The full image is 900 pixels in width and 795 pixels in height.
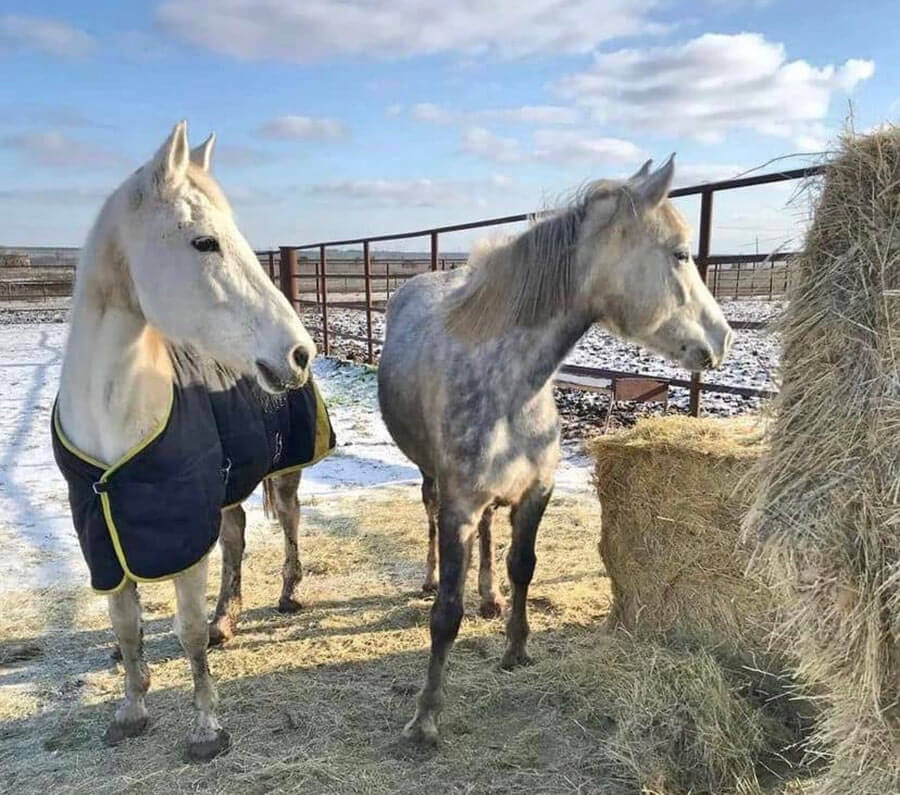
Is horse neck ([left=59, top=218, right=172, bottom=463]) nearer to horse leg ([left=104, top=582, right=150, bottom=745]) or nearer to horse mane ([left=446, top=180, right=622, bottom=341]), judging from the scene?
horse leg ([left=104, top=582, right=150, bottom=745])

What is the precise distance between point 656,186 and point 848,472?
1.24 metres

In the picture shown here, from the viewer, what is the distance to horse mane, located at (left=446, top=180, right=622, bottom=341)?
2527 millimetres

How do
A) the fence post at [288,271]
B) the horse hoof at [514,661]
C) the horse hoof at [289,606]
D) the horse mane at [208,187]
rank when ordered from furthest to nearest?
the fence post at [288,271] → the horse hoof at [289,606] → the horse hoof at [514,661] → the horse mane at [208,187]

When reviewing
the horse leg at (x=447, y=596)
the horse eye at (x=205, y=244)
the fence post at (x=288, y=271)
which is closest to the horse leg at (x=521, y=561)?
the horse leg at (x=447, y=596)

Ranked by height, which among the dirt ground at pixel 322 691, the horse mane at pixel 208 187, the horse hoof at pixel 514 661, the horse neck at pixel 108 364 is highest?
the horse mane at pixel 208 187

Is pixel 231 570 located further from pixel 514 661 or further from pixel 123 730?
pixel 514 661

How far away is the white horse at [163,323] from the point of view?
2031mm

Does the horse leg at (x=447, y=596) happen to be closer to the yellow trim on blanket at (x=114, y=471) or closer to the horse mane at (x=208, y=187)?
the yellow trim on blanket at (x=114, y=471)

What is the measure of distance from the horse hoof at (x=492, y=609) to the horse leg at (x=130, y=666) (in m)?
1.52

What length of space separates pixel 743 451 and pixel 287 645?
6.99 ft

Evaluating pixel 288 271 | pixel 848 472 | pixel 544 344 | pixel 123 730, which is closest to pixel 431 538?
pixel 544 344

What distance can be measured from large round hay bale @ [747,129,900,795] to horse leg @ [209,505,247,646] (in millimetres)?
2440

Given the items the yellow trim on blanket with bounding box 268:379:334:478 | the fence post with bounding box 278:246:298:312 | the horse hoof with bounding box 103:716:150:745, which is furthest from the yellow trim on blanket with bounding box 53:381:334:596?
the fence post with bounding box 278:246:298:312

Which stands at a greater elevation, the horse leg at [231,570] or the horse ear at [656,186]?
the horse ear at [656,186]
